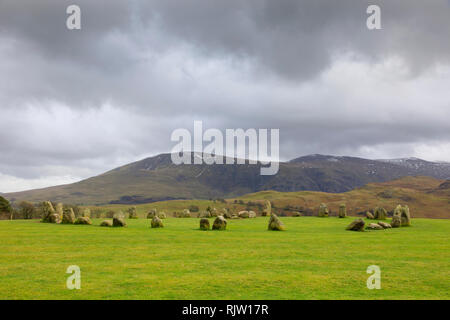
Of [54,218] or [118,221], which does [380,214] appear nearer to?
[118,221]

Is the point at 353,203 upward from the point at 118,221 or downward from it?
downward

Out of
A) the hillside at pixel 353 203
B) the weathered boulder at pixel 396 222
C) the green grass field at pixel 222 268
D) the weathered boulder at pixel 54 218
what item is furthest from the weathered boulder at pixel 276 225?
the hillside at pixel 353 203

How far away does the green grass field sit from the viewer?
38.8 feet

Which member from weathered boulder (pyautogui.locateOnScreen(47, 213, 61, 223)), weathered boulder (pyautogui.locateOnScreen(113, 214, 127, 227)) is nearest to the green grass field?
weathered boulder (pyautogui.locateOnScreen(113, 214, 127, 227))

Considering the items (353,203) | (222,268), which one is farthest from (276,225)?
(353,203)

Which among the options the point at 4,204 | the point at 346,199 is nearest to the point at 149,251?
the point at 4,204

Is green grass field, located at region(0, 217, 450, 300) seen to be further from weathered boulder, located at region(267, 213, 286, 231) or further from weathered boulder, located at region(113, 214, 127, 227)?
weathered boulder, located at region(113, 214, 127, 227)

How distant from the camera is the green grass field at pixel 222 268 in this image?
38.8 ft

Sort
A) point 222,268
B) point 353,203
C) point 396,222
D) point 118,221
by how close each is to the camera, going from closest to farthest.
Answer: point 222,268
point 118,221
point 396,222
point 353,203

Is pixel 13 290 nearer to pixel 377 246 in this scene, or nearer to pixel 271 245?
pixel 271 245

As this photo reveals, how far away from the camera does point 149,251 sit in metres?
19.9

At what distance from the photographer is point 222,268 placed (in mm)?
15328
